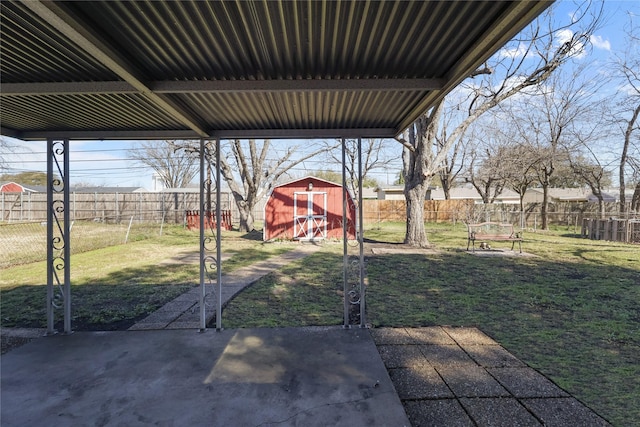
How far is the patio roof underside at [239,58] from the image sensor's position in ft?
5.68

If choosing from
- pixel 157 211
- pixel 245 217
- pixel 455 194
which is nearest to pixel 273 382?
pixel 245 217

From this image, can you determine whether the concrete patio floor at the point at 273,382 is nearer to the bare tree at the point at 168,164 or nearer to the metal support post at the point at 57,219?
the metal support post at the point at 57,219

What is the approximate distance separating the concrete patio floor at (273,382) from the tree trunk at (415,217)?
8.42 meters

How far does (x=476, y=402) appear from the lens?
2.44 meters

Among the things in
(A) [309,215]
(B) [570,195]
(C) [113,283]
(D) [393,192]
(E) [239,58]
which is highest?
(D) [393,192]

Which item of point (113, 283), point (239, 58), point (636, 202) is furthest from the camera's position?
point (636, 202)

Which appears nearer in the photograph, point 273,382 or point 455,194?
point 273,382

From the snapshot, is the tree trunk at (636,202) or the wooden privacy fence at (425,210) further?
the wooden privacy fence at (425,210)

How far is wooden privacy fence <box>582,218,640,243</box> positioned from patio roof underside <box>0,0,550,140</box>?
14478 millimetres

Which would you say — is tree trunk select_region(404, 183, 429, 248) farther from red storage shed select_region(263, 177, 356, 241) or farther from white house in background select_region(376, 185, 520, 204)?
white house in background select_region(376, 185, 520, 204)

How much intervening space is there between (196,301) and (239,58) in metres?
4.22

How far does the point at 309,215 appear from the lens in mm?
13836

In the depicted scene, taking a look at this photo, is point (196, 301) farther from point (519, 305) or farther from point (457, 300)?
point (519, 305)

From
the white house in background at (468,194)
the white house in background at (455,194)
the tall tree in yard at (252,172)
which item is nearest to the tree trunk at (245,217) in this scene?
the tall tree in yard at (252,172)
